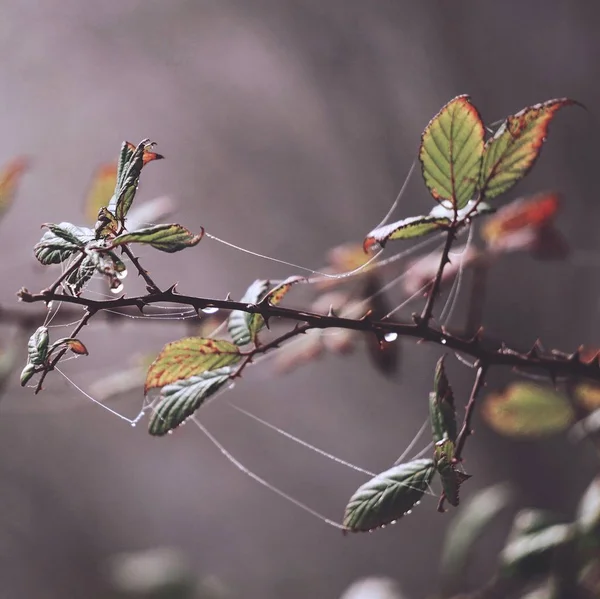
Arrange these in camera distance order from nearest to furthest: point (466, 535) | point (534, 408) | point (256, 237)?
point (534, 408)
point (466, 535)
point (256, 237)

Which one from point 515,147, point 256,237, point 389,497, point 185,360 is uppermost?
point 256,237

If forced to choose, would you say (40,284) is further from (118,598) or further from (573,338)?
(573,338)

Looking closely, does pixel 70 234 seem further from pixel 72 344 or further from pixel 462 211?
pixel 462 211

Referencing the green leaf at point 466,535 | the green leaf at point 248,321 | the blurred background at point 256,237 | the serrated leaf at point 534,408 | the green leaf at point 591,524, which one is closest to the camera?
the green leaf at point 248,321

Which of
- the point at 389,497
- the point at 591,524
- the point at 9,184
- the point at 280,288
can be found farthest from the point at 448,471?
the point at 9,184

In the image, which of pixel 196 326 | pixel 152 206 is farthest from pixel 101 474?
pixel 152 206

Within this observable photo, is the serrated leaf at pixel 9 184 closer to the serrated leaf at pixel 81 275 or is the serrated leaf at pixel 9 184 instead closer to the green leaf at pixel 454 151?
the serrated leaf at pixel 81 275

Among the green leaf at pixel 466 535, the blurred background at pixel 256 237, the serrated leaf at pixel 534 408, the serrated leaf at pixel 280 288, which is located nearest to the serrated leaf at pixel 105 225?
→ the serrated leaf at pixel 280 288
